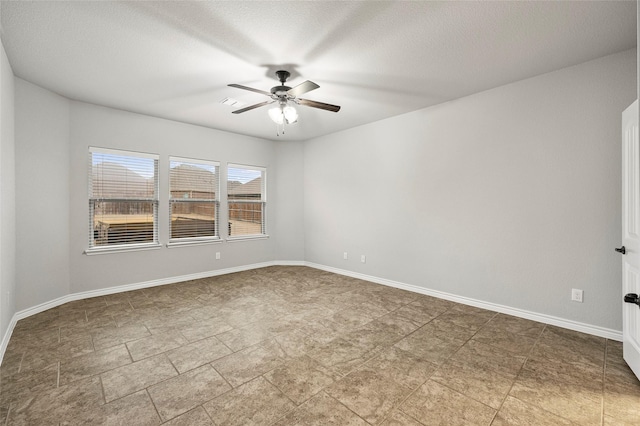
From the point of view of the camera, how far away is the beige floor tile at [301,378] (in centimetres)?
195

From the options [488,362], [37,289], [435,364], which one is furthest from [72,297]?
[488,362]

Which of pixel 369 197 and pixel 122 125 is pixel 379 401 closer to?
pixel 369 197

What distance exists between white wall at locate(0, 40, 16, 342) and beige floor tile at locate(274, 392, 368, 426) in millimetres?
2724

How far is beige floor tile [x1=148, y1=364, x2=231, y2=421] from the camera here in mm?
1808

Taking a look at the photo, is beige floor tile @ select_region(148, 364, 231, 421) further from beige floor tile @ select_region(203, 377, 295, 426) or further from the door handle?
the door handle

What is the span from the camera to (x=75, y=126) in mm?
3881

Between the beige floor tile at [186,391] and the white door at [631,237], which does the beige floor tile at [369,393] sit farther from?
the white door at [631,237]

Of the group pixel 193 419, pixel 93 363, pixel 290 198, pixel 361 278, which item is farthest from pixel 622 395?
pixel 290 198

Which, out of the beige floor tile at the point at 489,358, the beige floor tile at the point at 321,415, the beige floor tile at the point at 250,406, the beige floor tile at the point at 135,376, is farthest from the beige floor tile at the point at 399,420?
the beige floor tile at the point at 135,376

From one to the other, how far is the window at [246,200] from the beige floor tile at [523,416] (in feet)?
15.8

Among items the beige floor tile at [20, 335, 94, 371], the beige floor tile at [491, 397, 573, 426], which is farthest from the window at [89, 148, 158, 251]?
the beige floor tile at [491, 397, 573, 426]

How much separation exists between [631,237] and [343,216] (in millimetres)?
3718

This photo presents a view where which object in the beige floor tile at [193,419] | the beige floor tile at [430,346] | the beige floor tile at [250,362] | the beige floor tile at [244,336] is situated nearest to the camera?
the beige floor tile at [193,419]

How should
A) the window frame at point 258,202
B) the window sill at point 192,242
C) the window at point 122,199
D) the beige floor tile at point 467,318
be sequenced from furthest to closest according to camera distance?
the window frame at point 258,202
the window sill at point 192,242
the window at point 122,199
the beige floor tile at point 467,318
